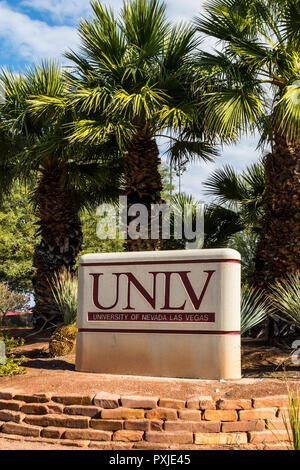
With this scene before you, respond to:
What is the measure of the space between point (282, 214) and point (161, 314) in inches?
146

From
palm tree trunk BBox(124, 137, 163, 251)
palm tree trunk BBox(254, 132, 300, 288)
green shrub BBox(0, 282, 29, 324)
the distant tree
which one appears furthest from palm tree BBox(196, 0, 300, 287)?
the distant tree

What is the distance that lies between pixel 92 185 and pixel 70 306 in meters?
5.81

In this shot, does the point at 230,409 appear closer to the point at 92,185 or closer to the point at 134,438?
the point at 134,438

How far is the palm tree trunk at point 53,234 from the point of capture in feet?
45.4

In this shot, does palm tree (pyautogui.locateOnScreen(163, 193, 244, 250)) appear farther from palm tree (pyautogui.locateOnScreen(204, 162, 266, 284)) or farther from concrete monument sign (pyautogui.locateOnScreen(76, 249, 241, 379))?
concrete monument sign (pyautogui.locateOnScreen(76, 249, 241, 379))

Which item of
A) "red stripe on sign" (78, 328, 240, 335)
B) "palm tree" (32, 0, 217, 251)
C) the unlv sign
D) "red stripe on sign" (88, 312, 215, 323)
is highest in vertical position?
"palm tree" (32, 0, 217, 251)

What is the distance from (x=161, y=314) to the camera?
7.84 metres

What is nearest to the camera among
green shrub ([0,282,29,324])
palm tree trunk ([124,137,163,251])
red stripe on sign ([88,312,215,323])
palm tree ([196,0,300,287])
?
red stripe on sign ([88,312,215,323])

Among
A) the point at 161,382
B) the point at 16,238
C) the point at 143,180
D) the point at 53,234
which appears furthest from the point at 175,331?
the point at 16,238

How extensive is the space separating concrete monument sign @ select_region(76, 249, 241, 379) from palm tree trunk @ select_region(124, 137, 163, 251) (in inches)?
149

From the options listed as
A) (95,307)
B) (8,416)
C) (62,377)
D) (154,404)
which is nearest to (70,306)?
(95,307)

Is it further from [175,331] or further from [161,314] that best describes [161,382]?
[161,314]

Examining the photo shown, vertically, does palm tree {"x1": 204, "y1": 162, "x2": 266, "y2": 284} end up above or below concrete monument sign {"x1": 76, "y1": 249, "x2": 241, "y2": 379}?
above

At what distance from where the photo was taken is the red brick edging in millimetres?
5840
